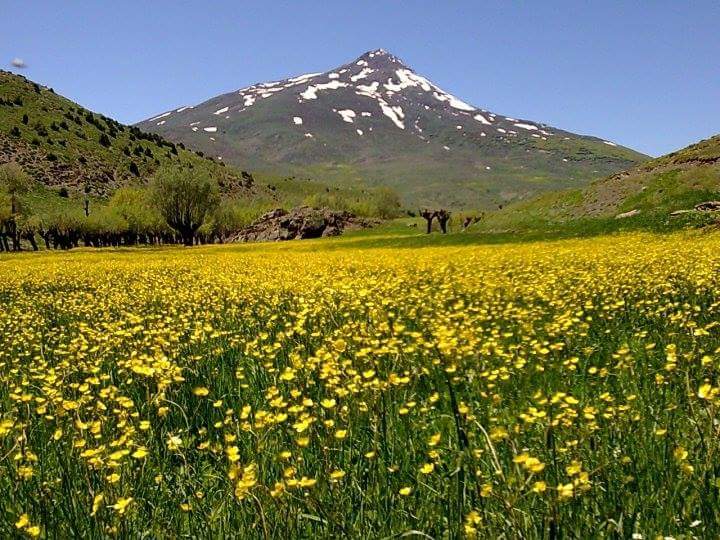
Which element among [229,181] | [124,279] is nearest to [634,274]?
[124,279]

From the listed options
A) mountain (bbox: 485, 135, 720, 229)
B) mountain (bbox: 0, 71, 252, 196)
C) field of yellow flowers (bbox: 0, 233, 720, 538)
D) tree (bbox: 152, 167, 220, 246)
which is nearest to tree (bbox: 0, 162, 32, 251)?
tree (bbox: 152, 167, 220, 246)

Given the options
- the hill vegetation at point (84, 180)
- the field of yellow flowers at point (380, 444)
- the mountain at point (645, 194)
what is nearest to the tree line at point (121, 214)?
the hill vegetation at point (84, 180)

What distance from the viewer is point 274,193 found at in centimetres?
19538

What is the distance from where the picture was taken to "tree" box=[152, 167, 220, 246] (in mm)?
98125

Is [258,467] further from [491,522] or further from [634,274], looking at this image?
[634,274]

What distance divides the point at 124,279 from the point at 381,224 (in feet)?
318

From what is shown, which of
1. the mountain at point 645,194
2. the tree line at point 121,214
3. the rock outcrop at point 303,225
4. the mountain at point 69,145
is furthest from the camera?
the mountain at point 69,145

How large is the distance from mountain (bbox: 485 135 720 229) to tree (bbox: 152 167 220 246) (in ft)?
209

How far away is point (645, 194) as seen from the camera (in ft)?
142

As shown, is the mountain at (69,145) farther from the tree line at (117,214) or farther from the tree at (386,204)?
the tree at (386,204)

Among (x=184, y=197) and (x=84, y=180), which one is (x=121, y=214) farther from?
(x=84, y=180)

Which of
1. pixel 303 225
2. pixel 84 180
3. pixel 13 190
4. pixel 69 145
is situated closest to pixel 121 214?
pixel 13 190

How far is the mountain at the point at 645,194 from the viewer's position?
3994cm

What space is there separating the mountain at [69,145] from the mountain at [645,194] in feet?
364
